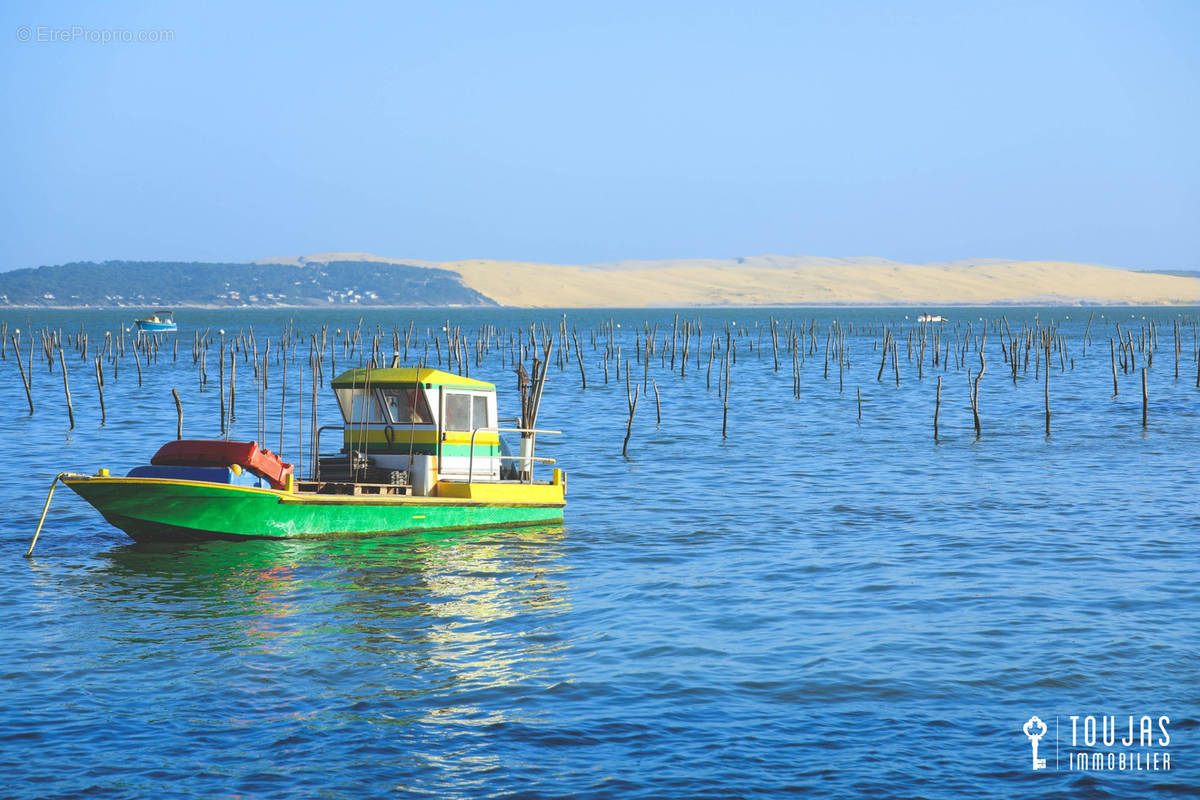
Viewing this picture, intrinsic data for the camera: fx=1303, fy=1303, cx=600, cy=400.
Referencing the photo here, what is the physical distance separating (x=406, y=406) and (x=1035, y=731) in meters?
12.4

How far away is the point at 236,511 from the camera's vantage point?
18.9 m

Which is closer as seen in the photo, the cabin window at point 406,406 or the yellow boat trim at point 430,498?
the yellow boat trim at point 430,498

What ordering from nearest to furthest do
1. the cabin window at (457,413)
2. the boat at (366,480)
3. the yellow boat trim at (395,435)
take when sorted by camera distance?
the boat at (366,480), the yellow boat trim at (395,435), the cabin window at (457,413)

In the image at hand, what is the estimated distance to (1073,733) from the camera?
11109 millimetres

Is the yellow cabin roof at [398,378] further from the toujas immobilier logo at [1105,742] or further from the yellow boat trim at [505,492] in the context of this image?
the toujas immobilier logo at [1105,742]

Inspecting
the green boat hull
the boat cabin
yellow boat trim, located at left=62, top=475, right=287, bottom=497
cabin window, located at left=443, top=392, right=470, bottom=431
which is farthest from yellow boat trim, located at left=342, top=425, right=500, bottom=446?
yellow boat trim, located at left=62, top=475, right=287, bottom=497

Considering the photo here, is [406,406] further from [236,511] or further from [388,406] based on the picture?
[236,511]

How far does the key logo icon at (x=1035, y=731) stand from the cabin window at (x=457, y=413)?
38.9 ft

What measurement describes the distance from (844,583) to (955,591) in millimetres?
1408

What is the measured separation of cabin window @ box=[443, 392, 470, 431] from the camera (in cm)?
2125

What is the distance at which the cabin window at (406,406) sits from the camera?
20.9 meters

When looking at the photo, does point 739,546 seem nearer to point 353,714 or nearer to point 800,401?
point 353,714

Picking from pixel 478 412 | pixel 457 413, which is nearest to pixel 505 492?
pixel 478 412

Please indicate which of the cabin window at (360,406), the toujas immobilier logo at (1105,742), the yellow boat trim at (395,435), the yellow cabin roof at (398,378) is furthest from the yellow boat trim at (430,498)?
the toujas immobilier logo at (1105,742)
